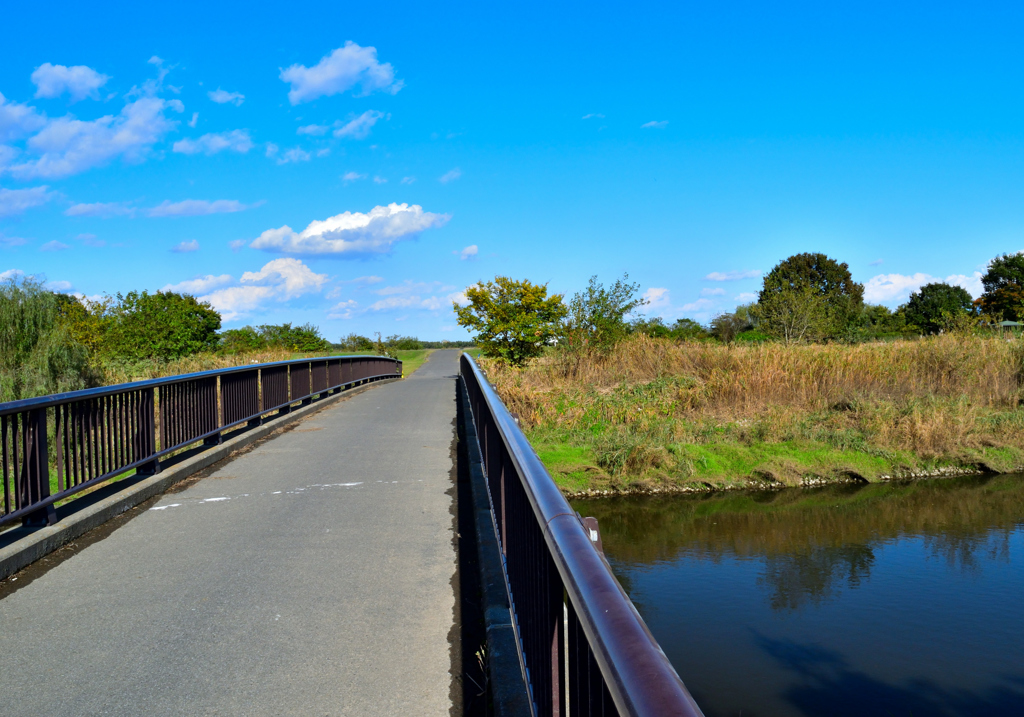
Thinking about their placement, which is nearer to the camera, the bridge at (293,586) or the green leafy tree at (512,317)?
the bridge at (293,586)

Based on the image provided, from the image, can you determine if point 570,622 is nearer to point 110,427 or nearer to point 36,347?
point 110,427

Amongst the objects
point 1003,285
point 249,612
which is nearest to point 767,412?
point 249,612

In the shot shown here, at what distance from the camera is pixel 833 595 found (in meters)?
9.35

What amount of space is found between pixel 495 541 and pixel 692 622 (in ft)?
13.3

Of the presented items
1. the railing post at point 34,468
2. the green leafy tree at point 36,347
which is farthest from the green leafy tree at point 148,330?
the railing post at point 34,468

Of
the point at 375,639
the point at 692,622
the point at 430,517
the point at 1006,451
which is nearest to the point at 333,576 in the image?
the point at 375,639

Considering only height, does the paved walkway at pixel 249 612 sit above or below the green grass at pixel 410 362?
below

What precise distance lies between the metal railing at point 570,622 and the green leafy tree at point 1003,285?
78.3m

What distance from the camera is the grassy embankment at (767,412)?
15211 millimetres

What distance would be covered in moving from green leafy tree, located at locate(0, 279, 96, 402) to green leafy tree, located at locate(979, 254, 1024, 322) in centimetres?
7415

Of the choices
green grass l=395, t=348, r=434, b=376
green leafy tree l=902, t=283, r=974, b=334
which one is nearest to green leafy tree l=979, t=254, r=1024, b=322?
green leafy tree l=902, t=283, r=974, b=334

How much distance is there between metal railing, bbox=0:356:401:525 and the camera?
5.67 metres

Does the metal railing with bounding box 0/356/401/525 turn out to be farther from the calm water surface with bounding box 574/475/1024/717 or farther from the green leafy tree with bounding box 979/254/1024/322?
the green leafy tree with bounding box 979/254/1024/322

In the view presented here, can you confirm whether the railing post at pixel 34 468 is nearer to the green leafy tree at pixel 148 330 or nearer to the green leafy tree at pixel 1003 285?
the green leafy tree at pixel 148 330
